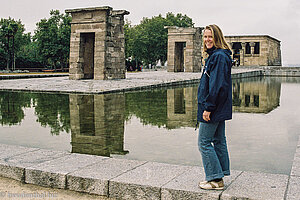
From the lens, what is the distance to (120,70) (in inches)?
915

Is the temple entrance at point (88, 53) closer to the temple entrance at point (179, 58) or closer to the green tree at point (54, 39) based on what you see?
the temple entrance at point (179, 58)

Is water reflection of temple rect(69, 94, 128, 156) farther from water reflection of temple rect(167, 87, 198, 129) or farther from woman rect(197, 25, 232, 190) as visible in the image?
woman rect(197, 25, 232, 190)

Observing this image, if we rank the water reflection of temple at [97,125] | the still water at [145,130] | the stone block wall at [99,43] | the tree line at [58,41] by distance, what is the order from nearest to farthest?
the still water at [145,130] → the water reflection of temple at [97,125] → the stone block wall at [99,43] → the tree line at [58,41]

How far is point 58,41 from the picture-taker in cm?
5016

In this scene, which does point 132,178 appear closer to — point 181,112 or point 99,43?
point 181,112

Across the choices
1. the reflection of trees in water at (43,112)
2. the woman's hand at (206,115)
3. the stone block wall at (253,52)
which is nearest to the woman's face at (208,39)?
the woman's hand at (206,115)

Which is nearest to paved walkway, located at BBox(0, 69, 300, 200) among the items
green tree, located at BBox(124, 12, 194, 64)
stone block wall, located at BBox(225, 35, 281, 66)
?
green tree, located at BBox(124, 12, 194, 64)

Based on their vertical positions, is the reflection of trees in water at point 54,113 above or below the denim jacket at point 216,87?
below

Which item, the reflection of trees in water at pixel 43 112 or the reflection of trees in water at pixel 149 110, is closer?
the reflection of trees in water at pixel 43 112

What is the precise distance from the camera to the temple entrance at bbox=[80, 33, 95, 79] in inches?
915

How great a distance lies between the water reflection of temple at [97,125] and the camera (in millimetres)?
5883

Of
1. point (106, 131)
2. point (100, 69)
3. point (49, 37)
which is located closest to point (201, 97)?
point (106, 131)

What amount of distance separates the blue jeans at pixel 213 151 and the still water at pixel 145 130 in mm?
984

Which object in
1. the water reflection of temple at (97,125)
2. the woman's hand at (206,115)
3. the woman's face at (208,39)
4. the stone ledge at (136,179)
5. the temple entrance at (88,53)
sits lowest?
the stone ledge at (136,179)
